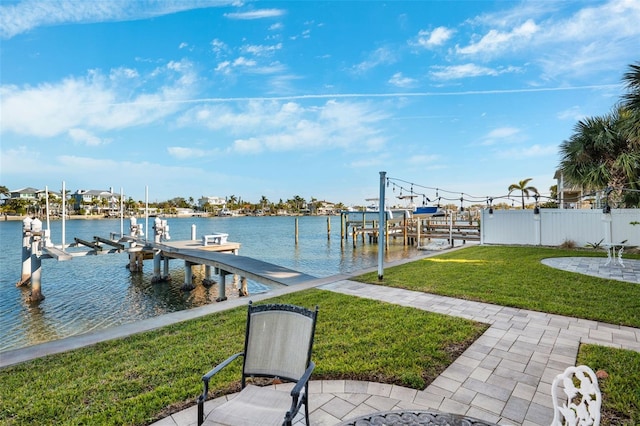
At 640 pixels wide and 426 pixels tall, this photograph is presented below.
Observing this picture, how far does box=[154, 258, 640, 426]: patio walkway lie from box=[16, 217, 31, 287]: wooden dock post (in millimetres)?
12507

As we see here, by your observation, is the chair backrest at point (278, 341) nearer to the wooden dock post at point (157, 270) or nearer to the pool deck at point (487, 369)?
the pool deck at point (487, 369)

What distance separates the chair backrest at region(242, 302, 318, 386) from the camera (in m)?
2.14

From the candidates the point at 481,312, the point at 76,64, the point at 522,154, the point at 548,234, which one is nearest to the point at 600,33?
the point at 548,234

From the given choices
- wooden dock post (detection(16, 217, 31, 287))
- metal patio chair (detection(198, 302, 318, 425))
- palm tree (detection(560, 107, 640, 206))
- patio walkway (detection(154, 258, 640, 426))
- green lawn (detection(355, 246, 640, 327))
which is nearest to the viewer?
metal patio chair (detection(198, 302, 318, 425))

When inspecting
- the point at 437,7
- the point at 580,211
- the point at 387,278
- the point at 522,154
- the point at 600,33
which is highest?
the point at 437,7

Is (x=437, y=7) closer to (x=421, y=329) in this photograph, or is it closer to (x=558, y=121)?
(x=558, y=121)

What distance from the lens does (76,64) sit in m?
14.0

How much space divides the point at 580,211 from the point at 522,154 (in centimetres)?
800

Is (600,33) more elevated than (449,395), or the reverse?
(600,33)

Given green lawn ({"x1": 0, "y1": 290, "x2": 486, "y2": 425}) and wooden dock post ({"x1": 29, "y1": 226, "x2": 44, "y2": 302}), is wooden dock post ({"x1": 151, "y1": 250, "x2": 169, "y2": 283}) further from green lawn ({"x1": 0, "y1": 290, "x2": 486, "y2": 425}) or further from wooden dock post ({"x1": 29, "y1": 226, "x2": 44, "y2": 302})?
green lawn ({"x1": 0, "y1": 290, "x2": 486, "y2": 425})

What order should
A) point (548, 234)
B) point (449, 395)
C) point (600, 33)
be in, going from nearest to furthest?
point (449, 395) < point (600, 33) < point (548, 234)

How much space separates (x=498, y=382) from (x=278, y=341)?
2.22m

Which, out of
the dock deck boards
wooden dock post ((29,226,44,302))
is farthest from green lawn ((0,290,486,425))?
wooden dock post ((29,226,44,302))

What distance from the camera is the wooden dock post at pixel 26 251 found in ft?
36.1
